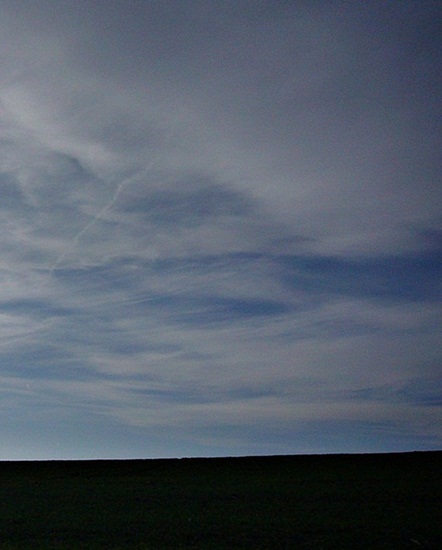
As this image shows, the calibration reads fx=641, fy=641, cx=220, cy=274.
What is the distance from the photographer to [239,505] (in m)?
20.8

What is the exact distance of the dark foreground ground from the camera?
596 inches

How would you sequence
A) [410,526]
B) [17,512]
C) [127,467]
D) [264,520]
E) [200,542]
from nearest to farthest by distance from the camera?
[200,542] < [410,526] < [264,520] < [17,512] < [127,467]

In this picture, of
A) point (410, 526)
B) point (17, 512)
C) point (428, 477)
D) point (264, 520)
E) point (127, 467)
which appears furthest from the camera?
point (127, 467)

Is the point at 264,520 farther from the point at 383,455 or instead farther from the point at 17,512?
the point at 383,455

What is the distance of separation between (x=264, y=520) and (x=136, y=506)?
5705 millimetres

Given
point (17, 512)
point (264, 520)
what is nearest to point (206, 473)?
point (17, 512)

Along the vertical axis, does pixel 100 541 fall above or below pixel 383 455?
below

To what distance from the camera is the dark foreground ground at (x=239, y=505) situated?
49.7 feet

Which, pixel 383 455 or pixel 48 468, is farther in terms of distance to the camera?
pixel 48 468

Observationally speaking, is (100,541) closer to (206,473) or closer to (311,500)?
(311,500)

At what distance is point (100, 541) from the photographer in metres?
15.3

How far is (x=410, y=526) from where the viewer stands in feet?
52.9

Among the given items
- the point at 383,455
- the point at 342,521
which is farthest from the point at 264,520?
the point at 383,455

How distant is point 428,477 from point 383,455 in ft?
26.9
